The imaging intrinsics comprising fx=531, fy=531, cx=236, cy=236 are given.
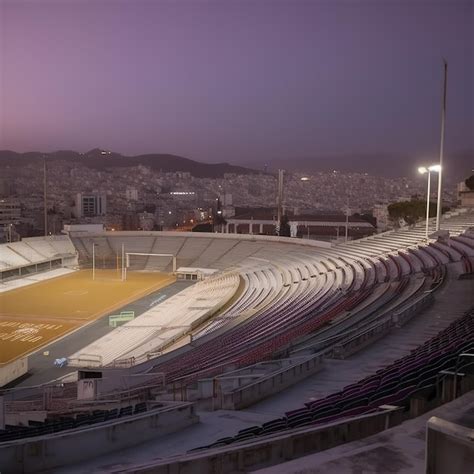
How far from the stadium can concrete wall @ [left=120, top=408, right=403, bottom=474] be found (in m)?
0.01

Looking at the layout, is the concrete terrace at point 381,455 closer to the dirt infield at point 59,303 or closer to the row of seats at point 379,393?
the row of seats at point 379,393

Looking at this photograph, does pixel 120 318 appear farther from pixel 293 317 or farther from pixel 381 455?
pixel 381 455

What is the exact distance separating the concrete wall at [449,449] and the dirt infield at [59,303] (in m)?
19.3

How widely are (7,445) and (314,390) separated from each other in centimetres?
469

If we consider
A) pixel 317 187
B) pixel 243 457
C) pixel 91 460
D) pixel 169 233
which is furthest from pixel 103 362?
pixel 317 187

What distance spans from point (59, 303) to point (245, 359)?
20685mm

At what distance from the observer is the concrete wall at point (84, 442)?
202 inches

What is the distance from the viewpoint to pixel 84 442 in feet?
18.1

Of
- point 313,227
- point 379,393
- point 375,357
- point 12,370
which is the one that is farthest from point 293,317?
point 313,227

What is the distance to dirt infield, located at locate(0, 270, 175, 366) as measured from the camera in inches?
886

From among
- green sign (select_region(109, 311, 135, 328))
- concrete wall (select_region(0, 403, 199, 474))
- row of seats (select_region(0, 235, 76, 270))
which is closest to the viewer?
concrete wall (select_region(0, 403, 199, 474))

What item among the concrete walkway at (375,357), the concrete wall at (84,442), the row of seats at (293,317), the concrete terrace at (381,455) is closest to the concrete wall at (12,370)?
the row of seats at (293,317)

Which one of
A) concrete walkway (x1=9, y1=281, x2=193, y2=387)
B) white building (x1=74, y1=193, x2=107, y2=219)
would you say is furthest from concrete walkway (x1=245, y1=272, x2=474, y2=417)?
white building (x1=74, y1=193, x2=107, y2=219)

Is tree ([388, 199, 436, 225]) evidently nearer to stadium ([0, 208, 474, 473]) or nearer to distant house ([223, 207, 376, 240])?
stadium ([0, 208, 474, 473])
